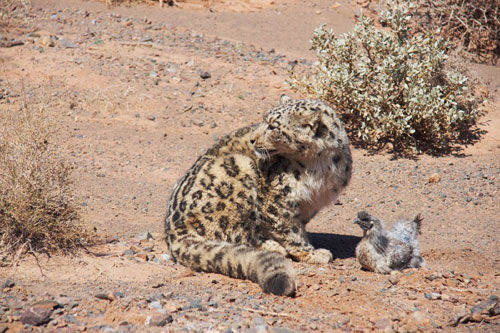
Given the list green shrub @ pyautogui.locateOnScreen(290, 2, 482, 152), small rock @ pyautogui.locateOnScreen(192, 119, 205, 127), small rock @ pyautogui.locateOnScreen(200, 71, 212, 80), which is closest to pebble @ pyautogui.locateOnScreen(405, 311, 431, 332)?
green shrub @ pyautogui.locateOnScreen(290, 2, 482, 152)

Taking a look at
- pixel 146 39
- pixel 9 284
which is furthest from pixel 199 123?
pixel 9 284

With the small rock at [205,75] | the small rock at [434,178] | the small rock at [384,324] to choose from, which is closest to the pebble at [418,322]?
the small rock at [384,324]

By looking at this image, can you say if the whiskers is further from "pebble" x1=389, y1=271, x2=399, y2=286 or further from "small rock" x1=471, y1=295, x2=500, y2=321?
"small rock" x1=471, y1=295, x2=500, y2=321

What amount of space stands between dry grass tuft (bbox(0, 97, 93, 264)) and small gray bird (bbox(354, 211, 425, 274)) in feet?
9.63

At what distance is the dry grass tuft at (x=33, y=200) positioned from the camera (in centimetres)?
547

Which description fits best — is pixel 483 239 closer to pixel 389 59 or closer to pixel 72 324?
pixel 389 59

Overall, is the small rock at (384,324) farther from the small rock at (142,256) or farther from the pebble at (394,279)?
the small rock at (142,256)

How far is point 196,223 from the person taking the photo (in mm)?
5594

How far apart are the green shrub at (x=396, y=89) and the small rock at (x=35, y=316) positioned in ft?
22.6

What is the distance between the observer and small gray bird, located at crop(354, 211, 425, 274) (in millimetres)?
5680

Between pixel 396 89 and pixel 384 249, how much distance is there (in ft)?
16.0

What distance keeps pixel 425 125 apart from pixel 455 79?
39.6 inches

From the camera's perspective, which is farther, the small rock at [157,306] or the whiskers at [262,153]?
the whiskers at [262,153]

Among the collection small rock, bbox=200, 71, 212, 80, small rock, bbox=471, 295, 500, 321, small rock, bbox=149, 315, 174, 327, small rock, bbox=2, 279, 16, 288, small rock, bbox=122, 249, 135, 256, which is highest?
small rock, bbox=471, 295, 500, 321
